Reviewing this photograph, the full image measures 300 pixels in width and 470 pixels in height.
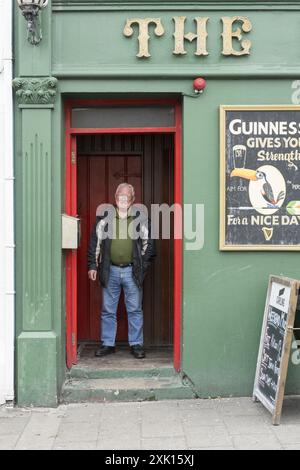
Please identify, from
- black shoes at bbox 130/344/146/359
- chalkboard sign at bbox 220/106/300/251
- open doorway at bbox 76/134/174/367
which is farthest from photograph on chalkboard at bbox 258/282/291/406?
open doorway at bbox 76/134/174/367

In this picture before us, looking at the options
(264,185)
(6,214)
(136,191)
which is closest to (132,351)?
(136,191)

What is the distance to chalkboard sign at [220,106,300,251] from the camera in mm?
6125

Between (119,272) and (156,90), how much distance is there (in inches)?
82.4

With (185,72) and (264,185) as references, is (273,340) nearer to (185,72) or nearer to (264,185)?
(264,185)

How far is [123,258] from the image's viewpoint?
22.9ft

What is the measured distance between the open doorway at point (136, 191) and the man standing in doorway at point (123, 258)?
29.0 inches

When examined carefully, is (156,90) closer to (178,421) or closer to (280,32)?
(280,32)

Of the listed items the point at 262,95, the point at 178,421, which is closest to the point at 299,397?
the point at 178,421

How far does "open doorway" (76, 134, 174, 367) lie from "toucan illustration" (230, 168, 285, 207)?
5.86 feet

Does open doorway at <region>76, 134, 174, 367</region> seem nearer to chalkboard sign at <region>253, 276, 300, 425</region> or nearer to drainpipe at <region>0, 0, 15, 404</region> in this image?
drainpipe at <region>0, 0, 15, 404</region>

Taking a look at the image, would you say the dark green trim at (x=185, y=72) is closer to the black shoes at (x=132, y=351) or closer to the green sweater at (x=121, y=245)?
the green sweater at (x=121, y=245)
